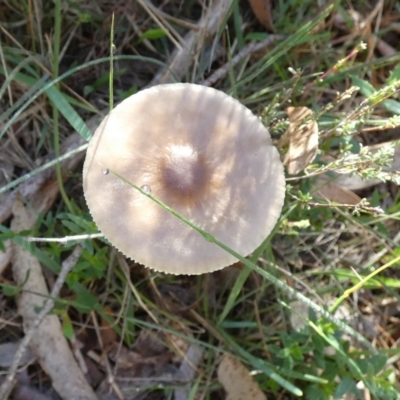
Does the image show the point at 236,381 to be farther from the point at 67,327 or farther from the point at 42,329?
the point at 42,329

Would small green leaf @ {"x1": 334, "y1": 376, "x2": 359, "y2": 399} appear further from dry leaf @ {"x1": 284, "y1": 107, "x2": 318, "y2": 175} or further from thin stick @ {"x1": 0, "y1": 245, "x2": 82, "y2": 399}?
thin stick @ {"x1": 0, "y1": 245, "x2": 82, "y2": 399}

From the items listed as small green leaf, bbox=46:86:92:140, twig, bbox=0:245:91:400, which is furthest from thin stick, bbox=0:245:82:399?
small green leaf, bbox=46:86:92:140

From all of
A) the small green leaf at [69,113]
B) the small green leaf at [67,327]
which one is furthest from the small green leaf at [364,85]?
the small green leaf at [67,327]

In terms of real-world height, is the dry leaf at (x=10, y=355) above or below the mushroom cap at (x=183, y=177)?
below

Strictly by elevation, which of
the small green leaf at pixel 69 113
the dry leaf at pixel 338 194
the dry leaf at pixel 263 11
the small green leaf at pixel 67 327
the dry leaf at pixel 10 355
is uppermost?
the dry leaf at pixel 263 11

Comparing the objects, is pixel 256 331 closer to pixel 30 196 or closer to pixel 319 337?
pixel 319 337

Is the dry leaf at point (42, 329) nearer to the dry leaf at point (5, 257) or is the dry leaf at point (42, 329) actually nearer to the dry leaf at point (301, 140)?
the dry leaf at point (5, 257)

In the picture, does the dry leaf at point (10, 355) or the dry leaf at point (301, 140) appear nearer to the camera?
the dry leaf at point (301, 140)
